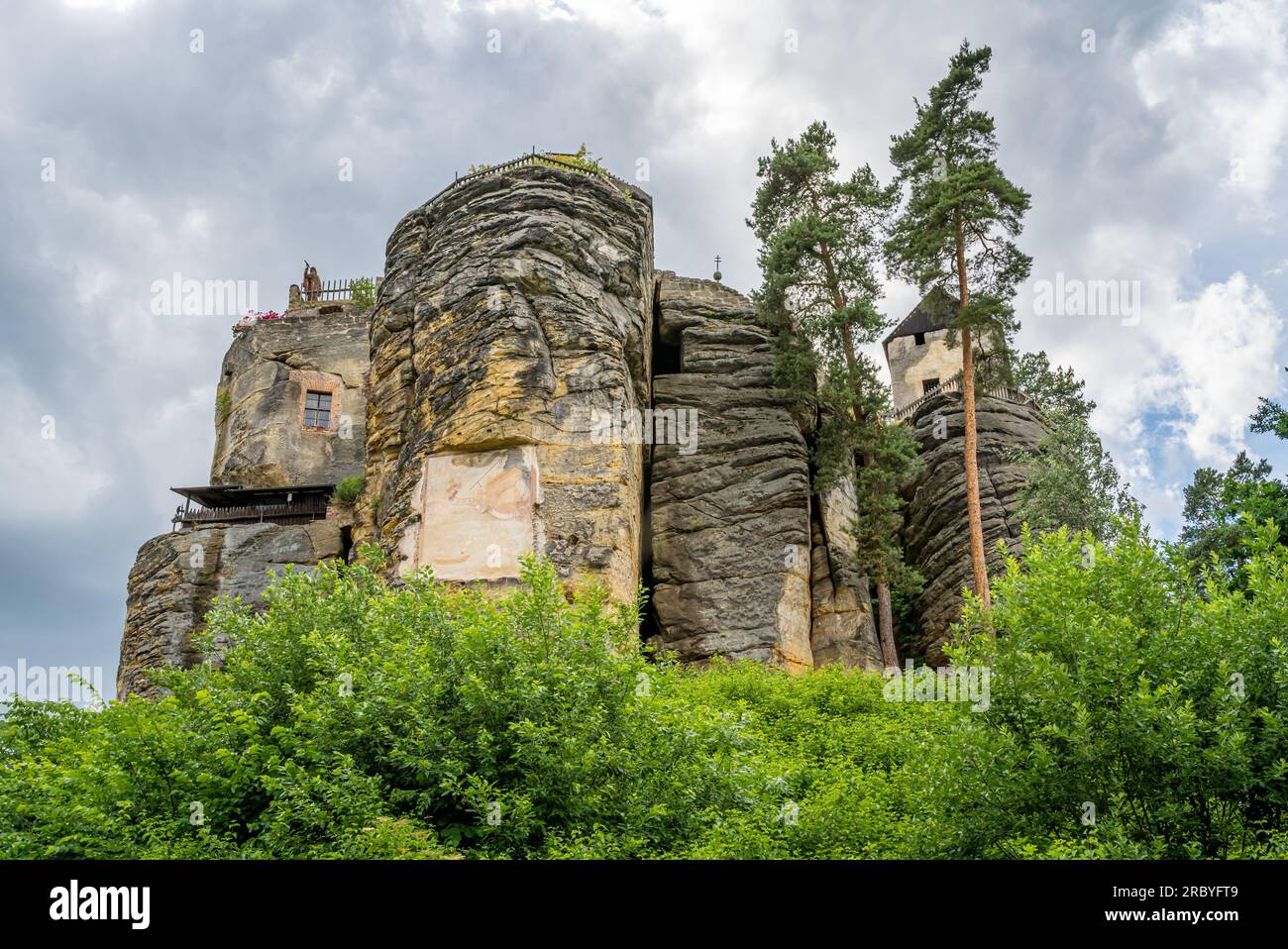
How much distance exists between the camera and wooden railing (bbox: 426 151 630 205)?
104ft

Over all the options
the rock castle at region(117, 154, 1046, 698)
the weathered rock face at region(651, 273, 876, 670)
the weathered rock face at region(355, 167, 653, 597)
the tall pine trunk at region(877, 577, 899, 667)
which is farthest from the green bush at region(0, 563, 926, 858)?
the tall pine trunk at region(877, 577, 899, 667)

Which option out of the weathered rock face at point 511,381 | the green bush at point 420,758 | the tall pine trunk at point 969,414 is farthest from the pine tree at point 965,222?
the green bush at point 420,758

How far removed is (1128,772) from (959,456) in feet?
82.6

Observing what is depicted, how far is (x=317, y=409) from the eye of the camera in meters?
39.2

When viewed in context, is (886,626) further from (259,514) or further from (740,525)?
(259,514)

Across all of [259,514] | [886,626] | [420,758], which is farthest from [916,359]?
[420,758]

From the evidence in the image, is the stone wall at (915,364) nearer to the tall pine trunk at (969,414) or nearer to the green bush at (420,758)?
the tall pine trunk at (969,414)

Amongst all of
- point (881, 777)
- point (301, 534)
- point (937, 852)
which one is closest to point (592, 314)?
point (301, 534)

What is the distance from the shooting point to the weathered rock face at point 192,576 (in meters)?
30.4

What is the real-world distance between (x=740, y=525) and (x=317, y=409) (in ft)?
56.8

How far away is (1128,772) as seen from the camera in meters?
11.7

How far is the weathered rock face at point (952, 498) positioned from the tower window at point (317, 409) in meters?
21.1
